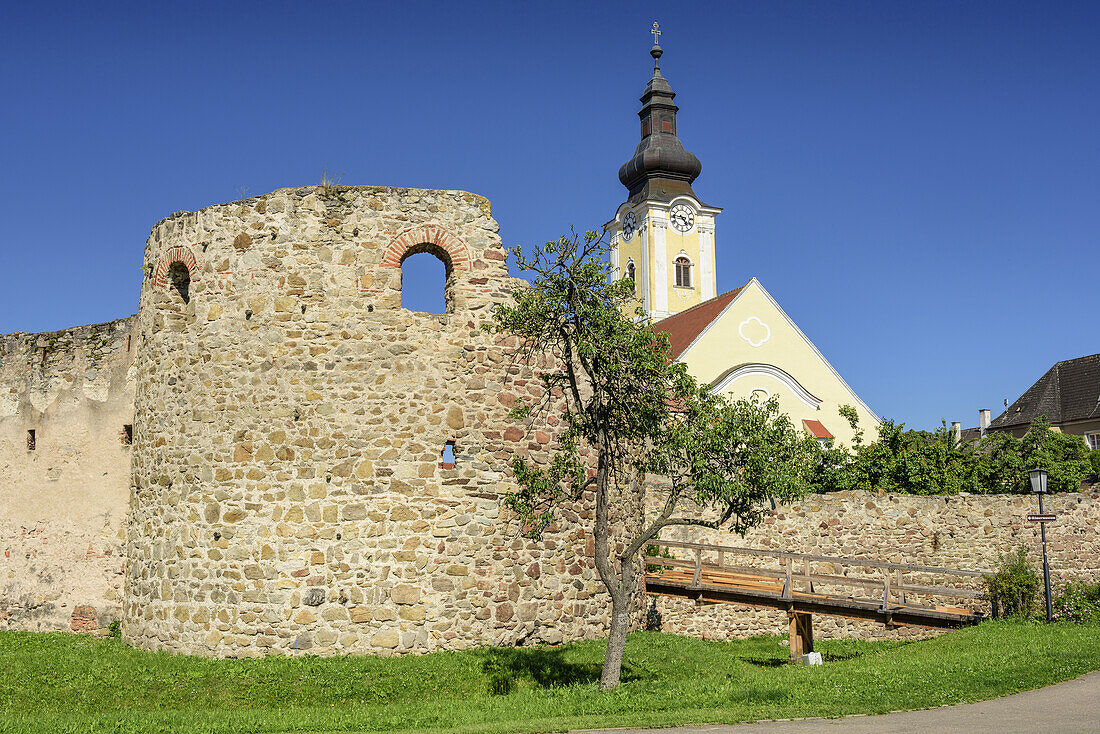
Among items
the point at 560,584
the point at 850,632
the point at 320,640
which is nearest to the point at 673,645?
the point at 560,584

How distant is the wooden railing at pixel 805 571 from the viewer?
51.3 feet

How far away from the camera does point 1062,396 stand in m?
50.2

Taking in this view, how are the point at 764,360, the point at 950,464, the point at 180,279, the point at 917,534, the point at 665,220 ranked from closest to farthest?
the point at 180,279 → the point at 917,534 → the point at 950,464 → the point at 764,360 → the point at 665,220

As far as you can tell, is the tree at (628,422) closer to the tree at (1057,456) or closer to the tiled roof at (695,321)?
the tree at (1057,456)

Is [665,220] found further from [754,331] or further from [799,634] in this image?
[799,634]

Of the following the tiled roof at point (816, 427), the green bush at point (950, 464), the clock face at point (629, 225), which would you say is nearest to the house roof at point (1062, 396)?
the tiled roof at point (816, 427)

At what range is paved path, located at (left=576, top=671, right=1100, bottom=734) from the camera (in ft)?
27.9

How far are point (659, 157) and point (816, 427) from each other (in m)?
20.5

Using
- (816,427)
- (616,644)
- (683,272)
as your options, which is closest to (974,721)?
(616,644)

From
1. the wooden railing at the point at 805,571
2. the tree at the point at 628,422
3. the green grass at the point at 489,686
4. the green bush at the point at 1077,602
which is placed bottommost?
the green grass at the point at 489,686

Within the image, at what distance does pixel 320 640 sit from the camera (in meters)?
12.6

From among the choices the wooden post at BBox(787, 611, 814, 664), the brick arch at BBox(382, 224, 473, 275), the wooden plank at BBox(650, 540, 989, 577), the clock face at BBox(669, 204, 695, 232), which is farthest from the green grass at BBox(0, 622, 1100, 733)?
the clock face at BBox(669, 204, 695, 232)

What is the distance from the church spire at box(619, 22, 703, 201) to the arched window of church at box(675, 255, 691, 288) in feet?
11.4

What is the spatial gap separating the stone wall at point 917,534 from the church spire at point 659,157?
34163mm
